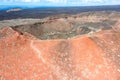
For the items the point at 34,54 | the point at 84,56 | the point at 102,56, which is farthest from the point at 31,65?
the point at 102,56

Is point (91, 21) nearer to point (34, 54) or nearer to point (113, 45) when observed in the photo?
point (113, 45)

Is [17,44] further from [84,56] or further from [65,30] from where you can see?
[65,30]

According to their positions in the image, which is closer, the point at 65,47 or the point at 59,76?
the point at 59,76

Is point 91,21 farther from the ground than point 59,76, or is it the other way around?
point 91,21

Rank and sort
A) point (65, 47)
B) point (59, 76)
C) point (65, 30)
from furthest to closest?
point (65, 30)
point (65, 47)
point (59, 76)

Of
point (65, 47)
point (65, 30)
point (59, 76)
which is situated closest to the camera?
point (59, 76)

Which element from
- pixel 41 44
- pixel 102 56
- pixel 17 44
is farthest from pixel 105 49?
pixel 17 44
